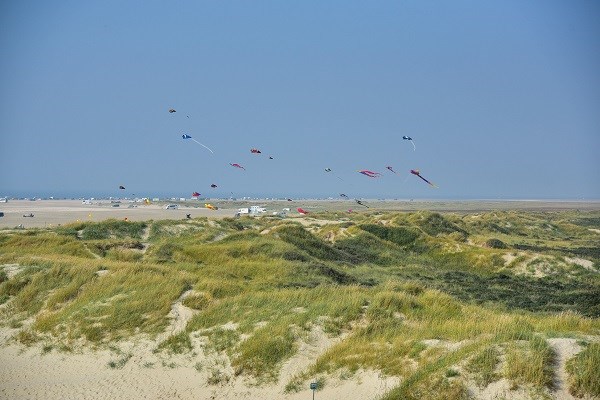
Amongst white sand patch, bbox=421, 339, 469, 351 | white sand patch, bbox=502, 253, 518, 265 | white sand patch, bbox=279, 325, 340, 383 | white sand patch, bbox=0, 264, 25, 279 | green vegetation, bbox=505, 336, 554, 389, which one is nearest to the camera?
green vegetation, bbox=505, 336, 554, 389

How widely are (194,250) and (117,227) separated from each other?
15.9m

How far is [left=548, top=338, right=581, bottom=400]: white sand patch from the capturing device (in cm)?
927

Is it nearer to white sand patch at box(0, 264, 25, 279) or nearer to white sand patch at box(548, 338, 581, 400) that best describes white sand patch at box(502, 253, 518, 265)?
white sand patch at box(548, 338, 581, 400)

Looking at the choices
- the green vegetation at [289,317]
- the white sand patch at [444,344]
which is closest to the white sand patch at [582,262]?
the green vegetation at [289,317]

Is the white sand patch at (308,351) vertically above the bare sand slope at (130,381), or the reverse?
the white sand patch at (308,351)

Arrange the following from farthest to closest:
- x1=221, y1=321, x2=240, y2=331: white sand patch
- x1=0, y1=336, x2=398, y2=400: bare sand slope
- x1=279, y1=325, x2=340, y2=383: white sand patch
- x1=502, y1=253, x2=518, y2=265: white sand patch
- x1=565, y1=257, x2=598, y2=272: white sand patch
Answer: x1=502, y1=253, x2=518, y2=265: white sand patch < x1=565, y1=257, x2=598, y2=272: white sand patch < x1=221, y1=321, x2=240, y2=331: white sand patch < x1=279, y1=325, x2=340, y2=383: white sand patch < x1=0, y1=336, x2=398, y2=400: bare sand slope

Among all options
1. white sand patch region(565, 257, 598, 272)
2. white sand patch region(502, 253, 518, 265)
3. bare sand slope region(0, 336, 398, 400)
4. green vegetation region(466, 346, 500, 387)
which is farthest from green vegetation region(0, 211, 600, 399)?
white sand patch region(565, 257, 598, 272)

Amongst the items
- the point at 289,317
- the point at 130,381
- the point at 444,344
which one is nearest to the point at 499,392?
the point at 444,344

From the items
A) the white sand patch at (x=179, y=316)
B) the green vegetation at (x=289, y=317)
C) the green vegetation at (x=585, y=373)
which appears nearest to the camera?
the green vegetation at (x=585, y=373)

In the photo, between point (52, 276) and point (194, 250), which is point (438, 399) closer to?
point (52, 276)

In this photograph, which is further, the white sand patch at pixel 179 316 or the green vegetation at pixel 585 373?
the white sand patch at pixel 179 316

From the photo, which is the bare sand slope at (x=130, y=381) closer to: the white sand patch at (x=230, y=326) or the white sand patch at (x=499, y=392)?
the white sand patch at (x=230, y=326)

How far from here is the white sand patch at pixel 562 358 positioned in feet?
30.4

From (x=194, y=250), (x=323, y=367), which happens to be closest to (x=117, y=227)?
(x=194, y=250)
